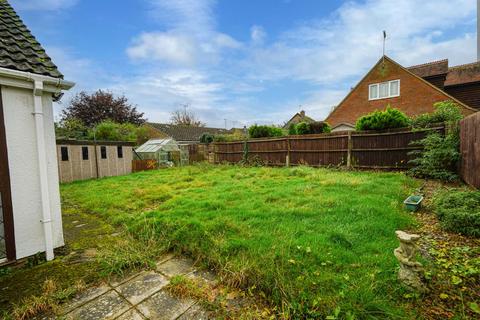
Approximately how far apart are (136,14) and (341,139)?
9.86 metres

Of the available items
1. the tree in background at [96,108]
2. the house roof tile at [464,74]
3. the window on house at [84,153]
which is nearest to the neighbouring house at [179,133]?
the tree in background at [96,108]

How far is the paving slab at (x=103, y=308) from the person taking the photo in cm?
190

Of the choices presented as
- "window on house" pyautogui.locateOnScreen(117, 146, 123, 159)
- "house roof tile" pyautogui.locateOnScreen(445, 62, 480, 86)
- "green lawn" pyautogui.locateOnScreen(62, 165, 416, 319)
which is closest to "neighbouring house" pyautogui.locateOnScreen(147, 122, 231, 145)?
"window on house" pyautogui.locateOnScreen(117, 146, 123, 159)

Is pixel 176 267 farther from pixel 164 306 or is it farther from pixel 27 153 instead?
pixel 27 153

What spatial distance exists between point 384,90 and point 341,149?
32.1 ft

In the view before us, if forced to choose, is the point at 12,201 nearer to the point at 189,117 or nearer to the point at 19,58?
the point at 19,58

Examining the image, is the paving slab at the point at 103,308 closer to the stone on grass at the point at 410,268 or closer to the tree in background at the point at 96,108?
the stone on grass at the point at 410,268


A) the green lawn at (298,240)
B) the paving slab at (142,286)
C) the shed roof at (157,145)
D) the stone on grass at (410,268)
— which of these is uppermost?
the shed roof at (157,145)

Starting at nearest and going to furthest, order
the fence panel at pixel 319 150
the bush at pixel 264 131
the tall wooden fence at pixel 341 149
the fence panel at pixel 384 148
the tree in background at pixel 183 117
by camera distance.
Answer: the fence panel at pixel 384 148 < the tall wooden fence at pixel 341 149 < the fence panel at pixel 319 150 < the bush at pixel 264 131 < the tree in background at pixel 183 117

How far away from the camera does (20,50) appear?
301cm

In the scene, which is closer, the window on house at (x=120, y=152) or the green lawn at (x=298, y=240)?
the green lawn at (x=298, y=240)

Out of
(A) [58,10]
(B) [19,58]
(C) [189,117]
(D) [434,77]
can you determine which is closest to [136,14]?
(A) [58,10]

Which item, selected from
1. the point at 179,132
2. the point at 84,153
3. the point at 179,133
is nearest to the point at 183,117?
the point at 179,132

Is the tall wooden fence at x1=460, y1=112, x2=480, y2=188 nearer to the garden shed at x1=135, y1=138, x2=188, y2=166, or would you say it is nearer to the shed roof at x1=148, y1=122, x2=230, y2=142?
the garden shed at x1=135, y1=138, x2=188, y2=166
